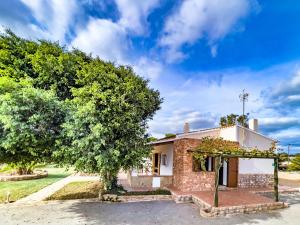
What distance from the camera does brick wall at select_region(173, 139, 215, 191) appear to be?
14.5m

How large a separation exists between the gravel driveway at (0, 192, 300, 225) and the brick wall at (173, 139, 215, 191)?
7.51 ft

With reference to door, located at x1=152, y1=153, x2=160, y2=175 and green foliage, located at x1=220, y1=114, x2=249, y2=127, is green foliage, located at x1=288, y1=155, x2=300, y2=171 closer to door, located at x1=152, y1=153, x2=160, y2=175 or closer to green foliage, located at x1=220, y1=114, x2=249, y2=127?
green foliage, located at x1=220, y1=114, x2=249, y2=127

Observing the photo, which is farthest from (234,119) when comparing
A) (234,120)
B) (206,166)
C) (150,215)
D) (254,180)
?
(150,215)

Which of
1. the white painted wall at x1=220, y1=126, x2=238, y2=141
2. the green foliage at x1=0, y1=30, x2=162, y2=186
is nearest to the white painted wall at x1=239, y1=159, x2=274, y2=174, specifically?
the white painted wall at x1=220, y1=126, x2=238, y2=141

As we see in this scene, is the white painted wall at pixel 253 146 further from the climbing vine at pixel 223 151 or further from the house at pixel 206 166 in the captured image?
the climbing vine at pixel 223 151

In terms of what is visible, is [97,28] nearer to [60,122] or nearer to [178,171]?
[60,122]

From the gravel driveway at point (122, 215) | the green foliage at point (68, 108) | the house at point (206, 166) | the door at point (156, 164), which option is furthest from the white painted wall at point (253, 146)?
the green foliage at point (68, 108)

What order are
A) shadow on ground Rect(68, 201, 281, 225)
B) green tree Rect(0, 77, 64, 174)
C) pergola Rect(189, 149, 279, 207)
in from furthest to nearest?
pergola Rect(189, 149, 279, 207)
shadow on ground Rect(68, 201, 281, 225)
green tree Rect(0, 77, 64, 174)

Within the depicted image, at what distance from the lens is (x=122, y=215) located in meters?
10.4

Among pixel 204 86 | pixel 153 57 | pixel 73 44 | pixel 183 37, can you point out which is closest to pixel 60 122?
pixel 73 44

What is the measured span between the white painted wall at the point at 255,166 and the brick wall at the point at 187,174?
136 inches

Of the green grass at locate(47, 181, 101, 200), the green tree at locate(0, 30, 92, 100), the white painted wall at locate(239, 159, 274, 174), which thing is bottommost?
the green grass at locate(47, 181, 101, 200)

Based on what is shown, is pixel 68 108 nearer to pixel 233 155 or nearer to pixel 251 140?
pixel 233 155

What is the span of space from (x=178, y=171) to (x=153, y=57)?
8.14 meters
